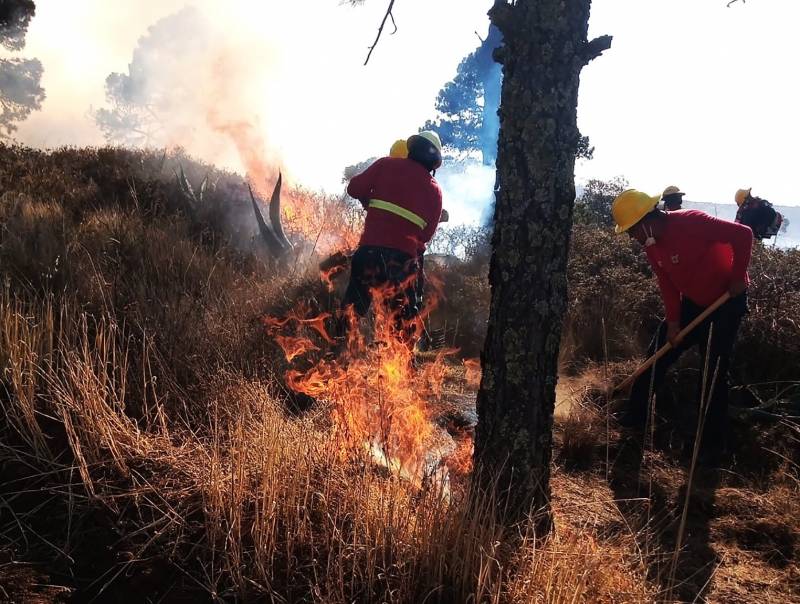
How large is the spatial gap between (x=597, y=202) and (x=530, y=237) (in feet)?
33.1

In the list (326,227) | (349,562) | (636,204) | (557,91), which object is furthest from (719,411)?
(326,227)

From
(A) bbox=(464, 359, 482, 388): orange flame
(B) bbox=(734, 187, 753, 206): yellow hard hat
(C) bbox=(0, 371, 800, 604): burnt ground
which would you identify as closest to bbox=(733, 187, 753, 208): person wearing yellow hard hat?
(B) bbox=(734, 187, 753, 206): yellow hard hat

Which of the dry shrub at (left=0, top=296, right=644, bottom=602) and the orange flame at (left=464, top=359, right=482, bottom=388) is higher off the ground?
the orange flame at (left=464, top=359, right=482, bottom=388)

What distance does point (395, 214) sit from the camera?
4277mm

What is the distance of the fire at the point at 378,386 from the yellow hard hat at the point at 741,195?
5.09 metres

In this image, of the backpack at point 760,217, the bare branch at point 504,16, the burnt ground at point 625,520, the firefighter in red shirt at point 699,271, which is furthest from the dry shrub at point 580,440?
the backpack at point 760,217

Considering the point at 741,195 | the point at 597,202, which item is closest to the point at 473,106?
the point at 597,202

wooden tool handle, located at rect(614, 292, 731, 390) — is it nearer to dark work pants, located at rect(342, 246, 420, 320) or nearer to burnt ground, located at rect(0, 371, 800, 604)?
burnt ground, located at rect(0, 371, 800, 604)

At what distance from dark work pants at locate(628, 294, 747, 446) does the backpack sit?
136 inches

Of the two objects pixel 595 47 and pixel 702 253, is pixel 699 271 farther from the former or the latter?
pixel 595 47

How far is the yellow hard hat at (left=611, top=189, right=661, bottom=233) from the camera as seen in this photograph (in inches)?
151

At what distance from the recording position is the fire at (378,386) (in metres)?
2.68

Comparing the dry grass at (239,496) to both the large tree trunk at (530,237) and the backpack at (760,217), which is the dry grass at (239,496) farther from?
the backpack at (760,217)

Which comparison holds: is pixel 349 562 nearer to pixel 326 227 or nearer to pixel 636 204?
pixel 636 204
